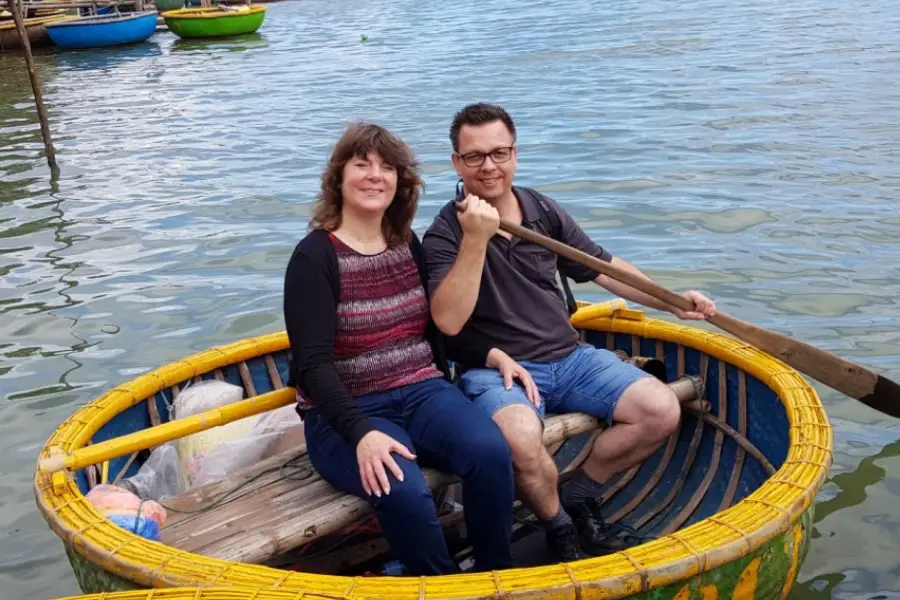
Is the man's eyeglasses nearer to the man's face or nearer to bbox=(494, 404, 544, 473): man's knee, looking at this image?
the man's face

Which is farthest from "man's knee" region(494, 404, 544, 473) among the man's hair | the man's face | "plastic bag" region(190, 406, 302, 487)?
"plastic bag" region(190, 406, 302, 487)

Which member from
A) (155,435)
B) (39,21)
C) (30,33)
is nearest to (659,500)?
(155,435)

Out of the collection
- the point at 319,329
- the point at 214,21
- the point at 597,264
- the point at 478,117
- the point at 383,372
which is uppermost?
the point at 478,117

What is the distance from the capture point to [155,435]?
3541 mm

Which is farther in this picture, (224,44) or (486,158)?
(224,44)

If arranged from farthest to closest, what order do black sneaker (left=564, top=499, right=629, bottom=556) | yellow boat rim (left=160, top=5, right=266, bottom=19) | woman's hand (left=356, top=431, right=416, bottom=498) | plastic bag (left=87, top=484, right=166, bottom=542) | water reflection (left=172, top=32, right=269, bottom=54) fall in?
1. yellow boat rim (left=160, top=5, right=266, bottom=19)
2. water reflection (left=172, top=32, right=269, bottom=54)
3. black sneaker (left=564, top=499, right=629, bottom=556)
4. plastic bag (left=87, top=484, right=166, bottom=542)
5. woman's hand (left=356, top=431, right=416, bottom=498)

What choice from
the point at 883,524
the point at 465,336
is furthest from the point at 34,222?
the point at 883,524

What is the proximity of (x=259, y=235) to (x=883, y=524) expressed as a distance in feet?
19.3

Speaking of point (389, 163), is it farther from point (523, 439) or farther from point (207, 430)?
point (207, 430)

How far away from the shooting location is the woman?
307 cm

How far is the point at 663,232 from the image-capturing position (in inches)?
318

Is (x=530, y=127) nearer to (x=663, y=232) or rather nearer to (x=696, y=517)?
(x=663, y=232)

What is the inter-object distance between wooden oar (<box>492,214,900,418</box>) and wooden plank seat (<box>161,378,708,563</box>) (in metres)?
0.59

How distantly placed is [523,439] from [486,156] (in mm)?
1035
